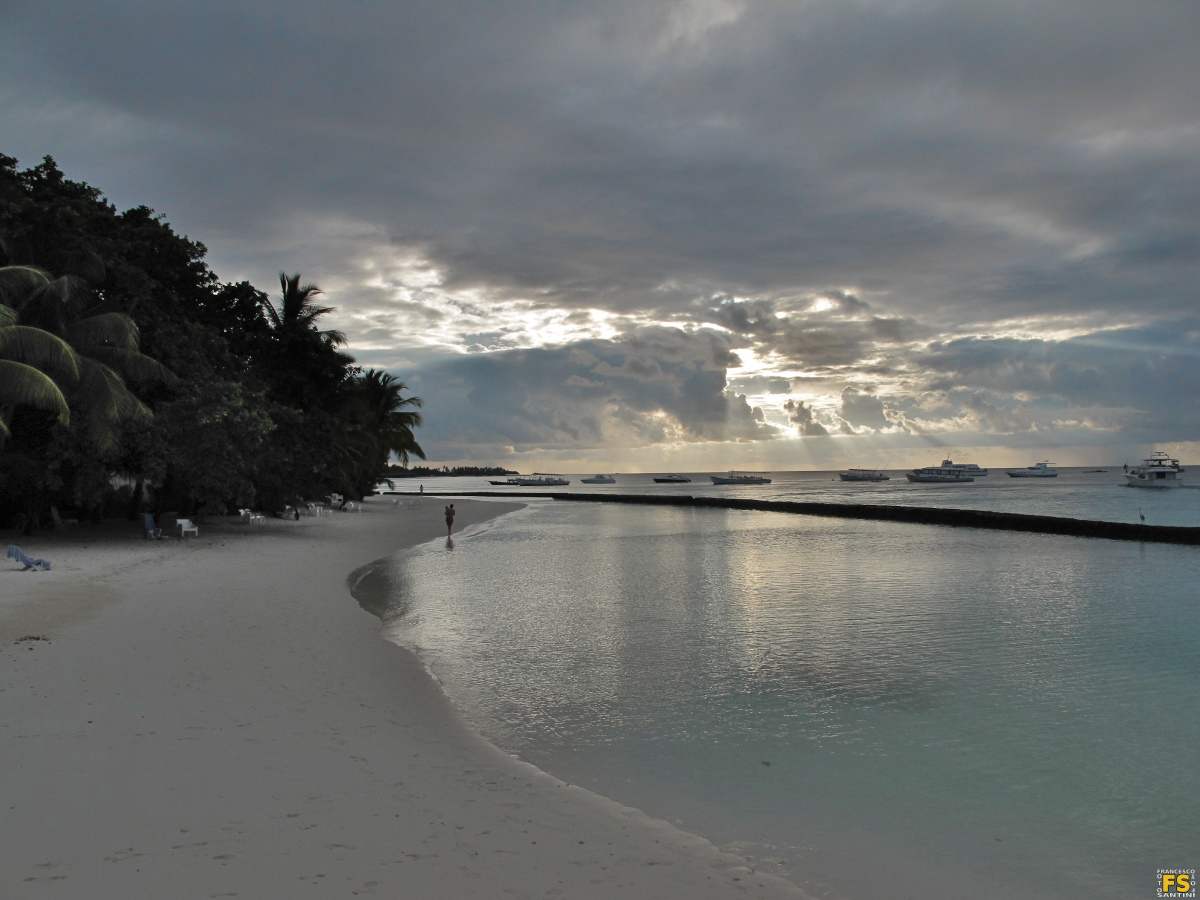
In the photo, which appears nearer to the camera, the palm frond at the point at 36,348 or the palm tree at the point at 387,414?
the palm frond at the point at 36,348

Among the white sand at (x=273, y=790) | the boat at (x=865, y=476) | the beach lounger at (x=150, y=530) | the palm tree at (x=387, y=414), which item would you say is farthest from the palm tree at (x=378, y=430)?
the boat at (x=865, y=476)

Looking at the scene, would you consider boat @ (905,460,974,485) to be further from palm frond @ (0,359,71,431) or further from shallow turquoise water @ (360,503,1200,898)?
palm frond @ (0,359,71,431)

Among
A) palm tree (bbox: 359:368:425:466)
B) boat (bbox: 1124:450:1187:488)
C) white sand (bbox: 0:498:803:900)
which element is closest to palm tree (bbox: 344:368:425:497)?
palm tree (bbox: 359:368:425:466)

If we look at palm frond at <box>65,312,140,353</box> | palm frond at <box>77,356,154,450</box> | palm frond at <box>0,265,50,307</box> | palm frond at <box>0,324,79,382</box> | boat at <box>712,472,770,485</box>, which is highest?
palm frond at <box>0,265,50,307</box>

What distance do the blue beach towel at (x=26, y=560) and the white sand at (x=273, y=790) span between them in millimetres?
5047

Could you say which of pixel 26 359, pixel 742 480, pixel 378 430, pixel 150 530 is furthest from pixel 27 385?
pixel 742 480

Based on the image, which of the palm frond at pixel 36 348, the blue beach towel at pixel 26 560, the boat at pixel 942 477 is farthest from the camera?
the boat at pixel 942 477

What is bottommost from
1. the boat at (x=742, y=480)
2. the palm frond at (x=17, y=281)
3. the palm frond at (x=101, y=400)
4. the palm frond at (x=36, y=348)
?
the boat at (x=742, y=480)

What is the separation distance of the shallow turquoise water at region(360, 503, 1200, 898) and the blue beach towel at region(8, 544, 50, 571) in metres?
6.42

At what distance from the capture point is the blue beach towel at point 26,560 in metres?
→ 13.7

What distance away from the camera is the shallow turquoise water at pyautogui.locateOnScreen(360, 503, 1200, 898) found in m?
5.15

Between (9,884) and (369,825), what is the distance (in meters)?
1.82

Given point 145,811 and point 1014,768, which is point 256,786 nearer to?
point 145,811

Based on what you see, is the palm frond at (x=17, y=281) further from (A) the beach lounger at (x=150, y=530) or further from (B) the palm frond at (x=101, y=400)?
(A) the beach lounger at (x=150, y=530)
